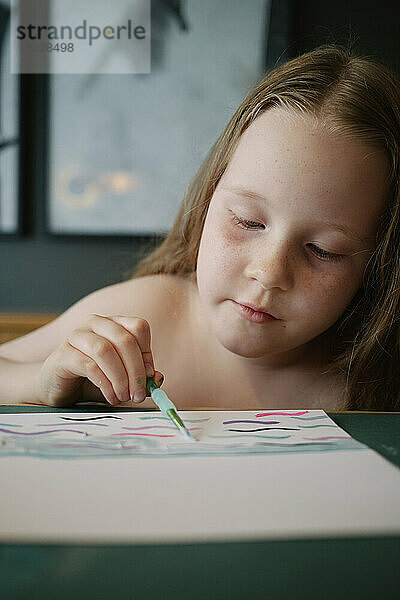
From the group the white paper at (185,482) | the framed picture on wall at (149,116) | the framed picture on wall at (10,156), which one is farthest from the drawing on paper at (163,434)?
the framed picture on wall at (10,156)

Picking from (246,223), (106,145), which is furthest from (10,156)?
(246,223)

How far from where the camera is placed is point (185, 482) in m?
0.30

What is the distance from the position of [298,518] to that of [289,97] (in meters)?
0.41

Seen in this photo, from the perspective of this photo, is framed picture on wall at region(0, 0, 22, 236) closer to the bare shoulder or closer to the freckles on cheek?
the bare shoulder

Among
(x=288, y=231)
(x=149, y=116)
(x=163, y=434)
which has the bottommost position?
(x=163, y=434)

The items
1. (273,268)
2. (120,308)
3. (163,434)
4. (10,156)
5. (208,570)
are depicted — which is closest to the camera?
(208,570)

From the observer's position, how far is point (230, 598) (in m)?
0.21

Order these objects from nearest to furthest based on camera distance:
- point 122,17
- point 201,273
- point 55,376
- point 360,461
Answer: point 360,461, point 55,376, point 201,273, point 122,17

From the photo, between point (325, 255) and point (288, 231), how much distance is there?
55mm

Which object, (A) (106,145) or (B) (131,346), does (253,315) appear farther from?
Result: (A) (106,145)

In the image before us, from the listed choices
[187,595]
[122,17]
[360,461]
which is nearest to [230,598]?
[187,595]

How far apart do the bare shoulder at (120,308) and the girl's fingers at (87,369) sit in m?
A: 0.20

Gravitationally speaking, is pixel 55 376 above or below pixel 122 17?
below

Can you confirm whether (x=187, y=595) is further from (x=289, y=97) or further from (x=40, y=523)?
(x=289, y=97)
